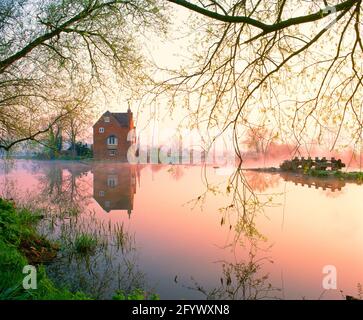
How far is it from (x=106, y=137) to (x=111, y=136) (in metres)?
0.74

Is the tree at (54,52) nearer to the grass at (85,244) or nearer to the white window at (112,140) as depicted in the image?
the grass at (85,244)

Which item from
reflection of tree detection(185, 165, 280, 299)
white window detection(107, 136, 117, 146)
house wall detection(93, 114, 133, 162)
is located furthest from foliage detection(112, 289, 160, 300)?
white window detection(107, 136, 117, 146)

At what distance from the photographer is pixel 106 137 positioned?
55375 mm

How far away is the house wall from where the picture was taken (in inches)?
2173

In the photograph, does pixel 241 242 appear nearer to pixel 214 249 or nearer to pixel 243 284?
pixel 243 284

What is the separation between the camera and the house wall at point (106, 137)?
181ft

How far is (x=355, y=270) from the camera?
9219 millimetres

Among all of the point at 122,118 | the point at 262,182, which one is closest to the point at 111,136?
the point at 122,118

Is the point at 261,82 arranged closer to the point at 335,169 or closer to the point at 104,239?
the point at 104,239

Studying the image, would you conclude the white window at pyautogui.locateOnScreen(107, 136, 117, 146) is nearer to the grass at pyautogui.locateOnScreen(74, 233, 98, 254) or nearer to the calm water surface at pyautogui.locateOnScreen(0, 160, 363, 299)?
the calm water surface at pyautogui.locateOnScreen(0, 160, 363, 299)

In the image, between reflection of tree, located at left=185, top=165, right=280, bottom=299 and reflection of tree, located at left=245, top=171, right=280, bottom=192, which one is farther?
reflection of tree, located at left=245, top=171, right=280, bottom=192

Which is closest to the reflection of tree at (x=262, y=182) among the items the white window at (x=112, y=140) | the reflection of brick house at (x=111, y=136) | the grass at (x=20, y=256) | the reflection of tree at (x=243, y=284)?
the reflection of tree at (x=243, y=284)

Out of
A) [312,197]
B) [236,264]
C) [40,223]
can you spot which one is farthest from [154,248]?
[312,197]
